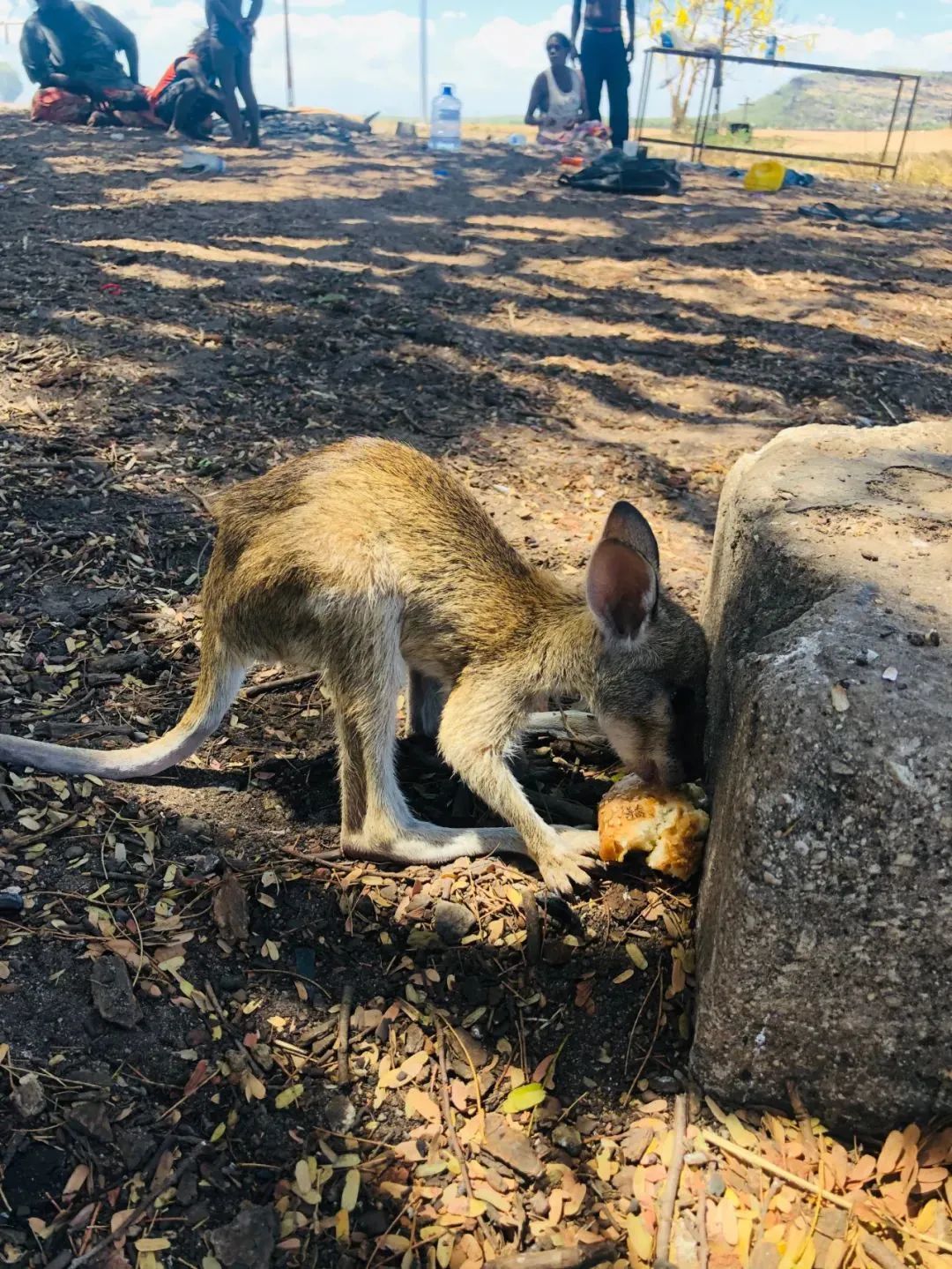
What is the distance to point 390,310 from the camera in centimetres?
727

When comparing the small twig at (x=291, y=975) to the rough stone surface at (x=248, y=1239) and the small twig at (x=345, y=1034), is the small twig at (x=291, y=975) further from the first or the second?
the rough stone surface at (x=248, y=1239)

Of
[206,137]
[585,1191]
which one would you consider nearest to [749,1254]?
[585,1191]

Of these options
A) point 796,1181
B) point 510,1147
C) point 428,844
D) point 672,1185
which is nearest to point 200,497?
point 428,844

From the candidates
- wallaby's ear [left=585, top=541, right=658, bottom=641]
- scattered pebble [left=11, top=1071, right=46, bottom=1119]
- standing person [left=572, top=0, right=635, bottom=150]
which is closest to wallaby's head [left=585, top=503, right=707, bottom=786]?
wallaby's ear [left=585, top=541, right=658, bottom=641]

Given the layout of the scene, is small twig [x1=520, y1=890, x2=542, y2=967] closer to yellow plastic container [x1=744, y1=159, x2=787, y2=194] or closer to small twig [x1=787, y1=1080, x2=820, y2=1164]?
small twig [x1=787, y1=1080, x2=820, y2=1164]

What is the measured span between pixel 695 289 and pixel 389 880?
7061 mm

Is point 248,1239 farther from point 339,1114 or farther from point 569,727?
point 569,727

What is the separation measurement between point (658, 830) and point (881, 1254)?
1076 millimetres

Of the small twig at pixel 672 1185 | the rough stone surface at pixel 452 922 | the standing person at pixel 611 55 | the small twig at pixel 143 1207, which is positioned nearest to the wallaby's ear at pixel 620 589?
the rough stone surface at pixel 452 922

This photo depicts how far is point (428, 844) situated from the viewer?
295 centimetres

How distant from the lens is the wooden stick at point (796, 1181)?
1952 mm

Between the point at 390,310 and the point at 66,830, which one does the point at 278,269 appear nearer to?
the point at 390,310

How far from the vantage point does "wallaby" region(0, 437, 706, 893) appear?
2.86 meters

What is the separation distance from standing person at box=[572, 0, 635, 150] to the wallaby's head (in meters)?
14.2
